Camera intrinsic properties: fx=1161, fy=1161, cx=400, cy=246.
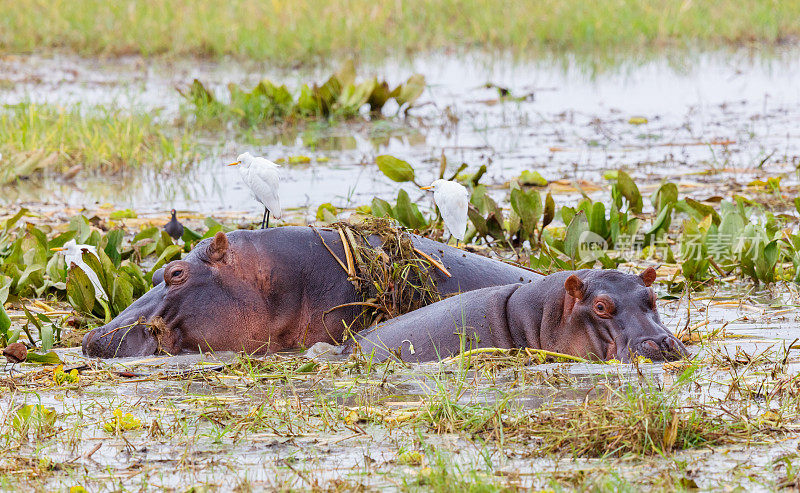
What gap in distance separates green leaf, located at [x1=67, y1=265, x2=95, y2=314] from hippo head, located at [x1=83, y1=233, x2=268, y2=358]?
64 cm

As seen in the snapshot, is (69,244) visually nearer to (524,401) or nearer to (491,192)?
(524,401)

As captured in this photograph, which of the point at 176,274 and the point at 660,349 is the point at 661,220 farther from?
the point at 176,274

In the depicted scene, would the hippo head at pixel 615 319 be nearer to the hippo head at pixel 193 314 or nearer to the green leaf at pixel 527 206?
the hippo head at pixel 193 314

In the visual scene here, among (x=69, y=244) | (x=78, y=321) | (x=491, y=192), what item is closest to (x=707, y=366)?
(x=78, y=321)

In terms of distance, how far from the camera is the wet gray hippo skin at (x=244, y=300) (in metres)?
4.69

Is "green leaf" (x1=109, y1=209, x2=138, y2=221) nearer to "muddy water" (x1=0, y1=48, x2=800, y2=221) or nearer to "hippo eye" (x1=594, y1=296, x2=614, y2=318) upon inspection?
"muddy water" (x1=0, y1=48, x2=800, y2=221)

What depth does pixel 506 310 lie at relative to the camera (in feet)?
14.5

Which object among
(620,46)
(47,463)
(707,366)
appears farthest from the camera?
(620,46)

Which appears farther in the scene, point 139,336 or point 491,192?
point 491,192

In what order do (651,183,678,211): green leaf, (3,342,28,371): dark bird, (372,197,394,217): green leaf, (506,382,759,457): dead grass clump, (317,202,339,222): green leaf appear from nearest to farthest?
(506,382,759,457): dead grass clump
(3,342,28,371): dark bird
(372,197,394,217): green leaf
(317,202,339,222): green leaf
(651,183,678,211): green leaf

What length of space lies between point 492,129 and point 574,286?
7.85m

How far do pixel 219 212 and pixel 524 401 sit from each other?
5.06 meters

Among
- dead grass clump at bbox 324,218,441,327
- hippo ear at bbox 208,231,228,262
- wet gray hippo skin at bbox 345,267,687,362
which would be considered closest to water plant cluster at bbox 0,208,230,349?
hippo ear at bbox 208,231,228,262

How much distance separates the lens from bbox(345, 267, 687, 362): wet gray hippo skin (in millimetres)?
4020
